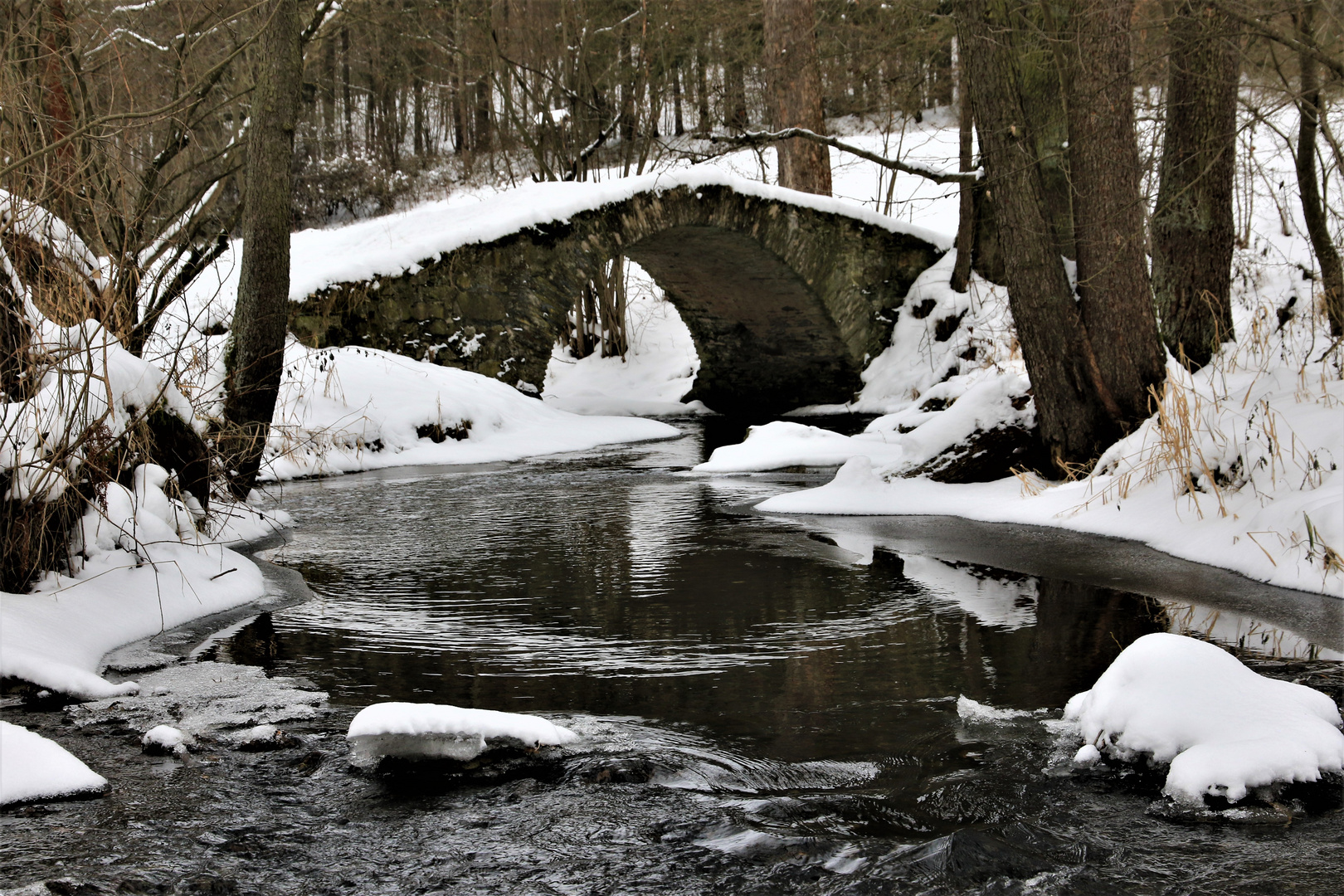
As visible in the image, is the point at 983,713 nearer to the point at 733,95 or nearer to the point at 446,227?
the point at 446,227

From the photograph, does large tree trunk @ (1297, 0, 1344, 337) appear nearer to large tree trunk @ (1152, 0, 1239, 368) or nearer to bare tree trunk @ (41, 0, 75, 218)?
large tree trunk @ (1152, 0, 1239, 368)

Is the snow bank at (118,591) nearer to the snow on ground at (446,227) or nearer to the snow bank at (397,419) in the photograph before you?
the snow bank at (397,419)

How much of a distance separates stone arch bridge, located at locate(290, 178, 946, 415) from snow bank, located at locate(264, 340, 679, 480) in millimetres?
536

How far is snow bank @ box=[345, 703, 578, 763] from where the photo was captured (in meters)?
2.64

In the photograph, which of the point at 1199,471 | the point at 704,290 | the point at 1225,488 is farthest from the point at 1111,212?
the point at 704,290

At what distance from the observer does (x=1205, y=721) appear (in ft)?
8.48

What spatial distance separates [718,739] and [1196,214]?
5318 mm

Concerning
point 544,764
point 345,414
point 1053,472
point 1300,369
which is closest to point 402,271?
point 345,414

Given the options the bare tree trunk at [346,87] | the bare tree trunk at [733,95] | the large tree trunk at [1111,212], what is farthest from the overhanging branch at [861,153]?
the bare tree trunk at [346,87]

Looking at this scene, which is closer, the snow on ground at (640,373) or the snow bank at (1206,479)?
the snow bank at (1206,479)

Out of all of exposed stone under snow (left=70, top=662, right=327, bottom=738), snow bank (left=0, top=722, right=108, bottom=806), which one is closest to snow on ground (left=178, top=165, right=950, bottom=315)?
exposed stone under snow (left=70, top=662, right=327, bottom=738)

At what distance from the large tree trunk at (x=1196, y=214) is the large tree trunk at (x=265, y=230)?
16.1 feet

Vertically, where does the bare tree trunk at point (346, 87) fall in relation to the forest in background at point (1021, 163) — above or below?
above

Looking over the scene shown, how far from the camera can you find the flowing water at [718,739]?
215 cm
